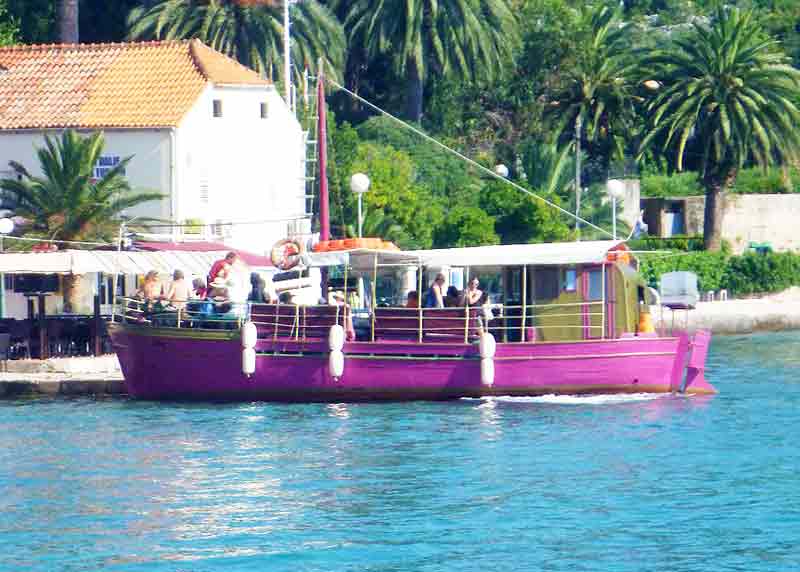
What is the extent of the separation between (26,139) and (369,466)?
29299 millimetres

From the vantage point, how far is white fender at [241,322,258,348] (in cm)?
3572

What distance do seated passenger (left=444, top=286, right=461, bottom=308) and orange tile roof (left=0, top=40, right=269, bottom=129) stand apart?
19640mm

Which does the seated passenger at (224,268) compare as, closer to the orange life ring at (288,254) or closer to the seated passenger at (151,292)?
the orange life ring at (288,254)

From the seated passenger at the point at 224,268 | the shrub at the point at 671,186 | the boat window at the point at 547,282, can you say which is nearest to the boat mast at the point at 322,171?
the seated passenger at the point at 224,268

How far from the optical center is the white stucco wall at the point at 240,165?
56062 mm

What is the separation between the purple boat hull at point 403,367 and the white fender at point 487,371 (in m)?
0.17

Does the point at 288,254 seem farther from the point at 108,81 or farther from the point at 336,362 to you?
the point at 108,81

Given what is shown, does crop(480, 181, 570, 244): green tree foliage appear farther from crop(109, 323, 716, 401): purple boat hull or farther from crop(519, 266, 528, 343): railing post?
crop(519, 266, 528, 343): railing post

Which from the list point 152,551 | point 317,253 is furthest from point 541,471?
point 317,253

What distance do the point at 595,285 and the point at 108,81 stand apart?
82.9 ft

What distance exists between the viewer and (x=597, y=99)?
69.3 meters

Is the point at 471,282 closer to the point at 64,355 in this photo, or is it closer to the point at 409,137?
the point at 64,355

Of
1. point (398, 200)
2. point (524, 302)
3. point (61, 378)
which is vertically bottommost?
point (61, 378)

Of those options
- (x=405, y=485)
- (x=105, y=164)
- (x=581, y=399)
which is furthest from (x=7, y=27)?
(x=405, y=485)
